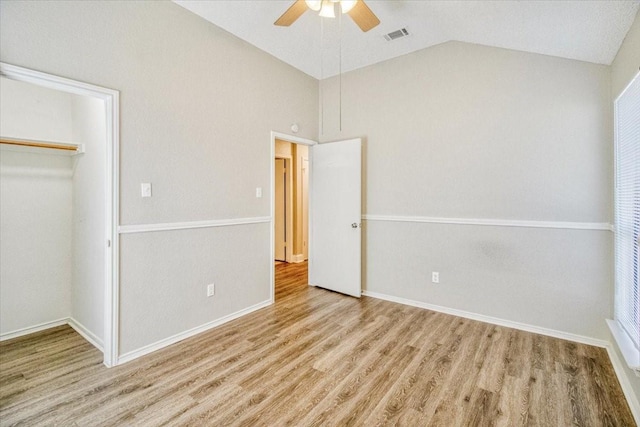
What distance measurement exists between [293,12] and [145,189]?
1.83 metres

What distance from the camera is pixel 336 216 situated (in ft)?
13.3

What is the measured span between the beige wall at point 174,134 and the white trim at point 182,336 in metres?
0.04

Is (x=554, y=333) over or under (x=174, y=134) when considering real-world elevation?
under

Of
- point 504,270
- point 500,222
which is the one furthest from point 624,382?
point 500,222

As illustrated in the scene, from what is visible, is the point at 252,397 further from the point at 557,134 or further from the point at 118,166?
the point at 557,134

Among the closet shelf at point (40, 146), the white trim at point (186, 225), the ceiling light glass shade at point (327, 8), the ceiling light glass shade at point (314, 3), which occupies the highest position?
the ceiling light glass shade at point (327, 8)

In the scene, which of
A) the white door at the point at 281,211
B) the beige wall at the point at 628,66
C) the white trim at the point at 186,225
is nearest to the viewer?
the beige wall at the point at 628,66

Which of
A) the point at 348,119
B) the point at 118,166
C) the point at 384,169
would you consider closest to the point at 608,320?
the point at 384,169

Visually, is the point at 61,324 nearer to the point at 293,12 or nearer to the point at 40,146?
the point at 40,146

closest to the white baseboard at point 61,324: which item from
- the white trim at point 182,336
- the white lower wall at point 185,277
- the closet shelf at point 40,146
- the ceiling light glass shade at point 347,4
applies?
the white trim at point 182,336

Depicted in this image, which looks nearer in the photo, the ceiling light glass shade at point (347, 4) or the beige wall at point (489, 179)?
the ceiling light glass shade at point (347, 4)

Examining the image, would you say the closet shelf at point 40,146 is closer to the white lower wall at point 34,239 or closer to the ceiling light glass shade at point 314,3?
the white lower wall at point 34,239

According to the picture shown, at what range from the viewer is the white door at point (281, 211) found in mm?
6098

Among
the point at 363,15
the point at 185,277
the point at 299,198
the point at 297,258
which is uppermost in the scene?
the point at 363,15
